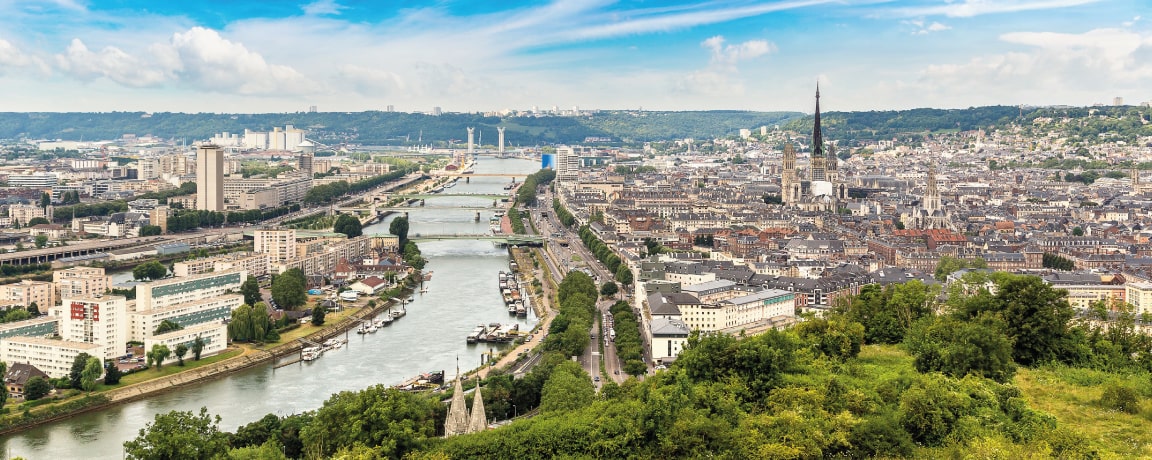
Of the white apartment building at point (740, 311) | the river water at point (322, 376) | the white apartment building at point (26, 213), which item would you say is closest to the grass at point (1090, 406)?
the white apartment building at point (740, 311)

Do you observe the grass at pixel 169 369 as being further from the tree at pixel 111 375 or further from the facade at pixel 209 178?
the facade at pixel 209 178

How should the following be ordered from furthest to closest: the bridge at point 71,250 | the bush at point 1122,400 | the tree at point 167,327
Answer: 1. the bridge at point 71,250
2. the tree at point 167,327
3. the bush at point 1122,400

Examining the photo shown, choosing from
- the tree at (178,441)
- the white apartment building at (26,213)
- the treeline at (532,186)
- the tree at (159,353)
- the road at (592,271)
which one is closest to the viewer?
the tree at (178,441)

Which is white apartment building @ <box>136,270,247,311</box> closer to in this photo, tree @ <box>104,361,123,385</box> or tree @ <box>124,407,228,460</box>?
tree @ <box>104,361,123,385</box>

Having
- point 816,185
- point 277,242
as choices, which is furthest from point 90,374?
point 816,185

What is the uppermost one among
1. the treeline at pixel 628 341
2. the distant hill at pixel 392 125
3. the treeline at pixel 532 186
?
the distant hill at pixel 392 125

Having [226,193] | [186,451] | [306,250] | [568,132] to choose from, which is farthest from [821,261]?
[568,132]

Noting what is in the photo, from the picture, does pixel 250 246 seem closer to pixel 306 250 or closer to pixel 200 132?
pixel 306 250
